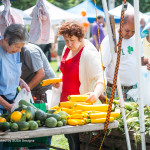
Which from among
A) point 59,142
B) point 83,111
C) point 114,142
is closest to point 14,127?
point 83,111

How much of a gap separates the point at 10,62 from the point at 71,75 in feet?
2.59

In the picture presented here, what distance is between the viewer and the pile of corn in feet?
9.87

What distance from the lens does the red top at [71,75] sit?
3.99 meters

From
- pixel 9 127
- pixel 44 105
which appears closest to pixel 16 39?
pixel 44 105

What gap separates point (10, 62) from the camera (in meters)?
3.56

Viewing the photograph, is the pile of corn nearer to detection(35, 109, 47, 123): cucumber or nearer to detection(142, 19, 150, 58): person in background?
detection(35, 109, 47, 123): cucumber

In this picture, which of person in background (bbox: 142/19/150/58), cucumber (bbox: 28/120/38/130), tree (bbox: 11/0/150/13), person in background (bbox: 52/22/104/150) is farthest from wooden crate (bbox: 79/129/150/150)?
tree (bbox: 11/0/150/13)

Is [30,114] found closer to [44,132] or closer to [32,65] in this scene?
→ [44,132]

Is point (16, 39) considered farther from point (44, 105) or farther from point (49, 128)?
point (49, 128)

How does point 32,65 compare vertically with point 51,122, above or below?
above

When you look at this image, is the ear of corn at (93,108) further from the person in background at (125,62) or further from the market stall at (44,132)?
the person in background at (125,62)

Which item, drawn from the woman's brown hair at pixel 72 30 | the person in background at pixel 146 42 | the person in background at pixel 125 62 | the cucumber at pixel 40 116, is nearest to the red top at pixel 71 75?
the woman's brown hair at pixel 72 30

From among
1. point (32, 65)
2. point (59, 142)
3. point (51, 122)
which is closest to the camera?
point (51, 122)

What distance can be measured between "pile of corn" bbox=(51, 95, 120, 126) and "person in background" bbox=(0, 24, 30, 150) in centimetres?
54
